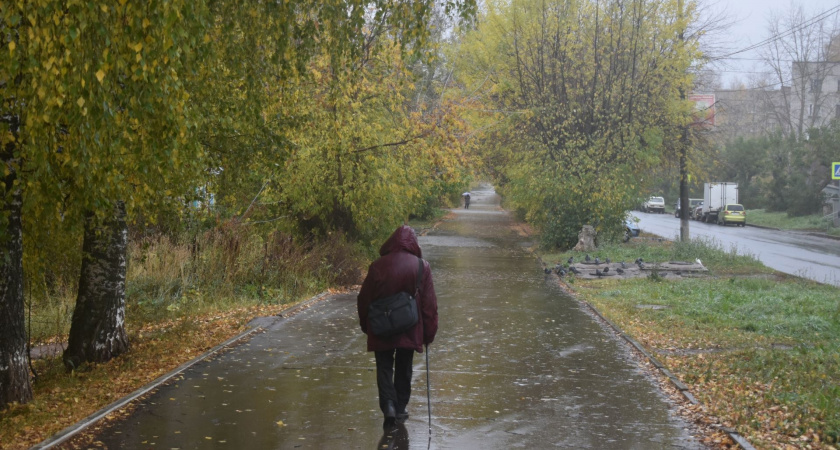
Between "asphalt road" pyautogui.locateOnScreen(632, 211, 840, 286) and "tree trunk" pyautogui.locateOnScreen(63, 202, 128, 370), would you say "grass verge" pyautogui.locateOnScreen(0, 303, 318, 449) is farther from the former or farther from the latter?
"asphalt road" pyautogui.locateOnScreen(632, 211, 840, 286)

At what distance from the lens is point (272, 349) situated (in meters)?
10.7

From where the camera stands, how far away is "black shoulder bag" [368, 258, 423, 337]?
6973mm

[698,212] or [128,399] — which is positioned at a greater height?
[128,399]

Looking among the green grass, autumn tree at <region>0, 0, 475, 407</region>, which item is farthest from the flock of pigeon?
autumn tree at <region>0, 0, 475, 407</region>

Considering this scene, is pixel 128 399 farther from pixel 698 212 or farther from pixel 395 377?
pixel 698 212

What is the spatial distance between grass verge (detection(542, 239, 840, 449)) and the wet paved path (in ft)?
2.24

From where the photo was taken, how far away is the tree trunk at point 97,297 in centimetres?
947

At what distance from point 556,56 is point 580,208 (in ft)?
17.0

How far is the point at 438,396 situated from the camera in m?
8.29

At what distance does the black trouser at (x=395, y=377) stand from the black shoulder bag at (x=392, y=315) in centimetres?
26

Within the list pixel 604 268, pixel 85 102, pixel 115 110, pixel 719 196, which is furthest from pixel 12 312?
pixel 719 196

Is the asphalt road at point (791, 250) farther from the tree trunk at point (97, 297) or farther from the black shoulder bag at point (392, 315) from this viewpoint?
the tree trunk at point (97, 297)

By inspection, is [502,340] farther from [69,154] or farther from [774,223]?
[774,223]

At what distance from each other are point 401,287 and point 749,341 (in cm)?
646
